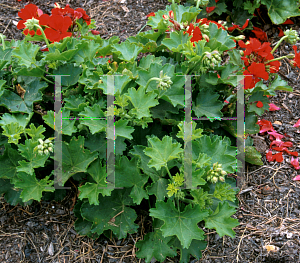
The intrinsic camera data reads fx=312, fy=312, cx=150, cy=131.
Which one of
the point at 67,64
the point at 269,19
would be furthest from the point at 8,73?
the point at 269,19

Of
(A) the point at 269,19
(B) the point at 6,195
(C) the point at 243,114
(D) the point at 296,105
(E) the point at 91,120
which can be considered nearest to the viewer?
(E) the point at 91,120

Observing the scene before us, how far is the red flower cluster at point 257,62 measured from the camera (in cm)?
198

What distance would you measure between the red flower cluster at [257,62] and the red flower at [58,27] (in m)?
1.18

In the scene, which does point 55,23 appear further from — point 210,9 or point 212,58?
point 210,9

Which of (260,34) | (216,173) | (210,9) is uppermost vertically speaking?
(210,9)

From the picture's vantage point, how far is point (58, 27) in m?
2.03

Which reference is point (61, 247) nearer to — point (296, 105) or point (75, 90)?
point (75, 90)

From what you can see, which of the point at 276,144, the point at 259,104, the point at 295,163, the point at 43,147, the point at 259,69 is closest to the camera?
the point at 43,147

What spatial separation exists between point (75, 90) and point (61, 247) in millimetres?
995

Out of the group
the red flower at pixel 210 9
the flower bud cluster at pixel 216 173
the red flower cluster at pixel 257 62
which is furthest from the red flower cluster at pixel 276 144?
the red flower at pixel 210 9

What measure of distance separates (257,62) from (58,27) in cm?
133

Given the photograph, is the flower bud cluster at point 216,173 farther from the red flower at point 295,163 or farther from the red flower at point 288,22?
the red flower at point 288,22

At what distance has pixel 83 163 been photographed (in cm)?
177

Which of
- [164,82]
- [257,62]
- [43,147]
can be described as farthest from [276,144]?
[43,147]
